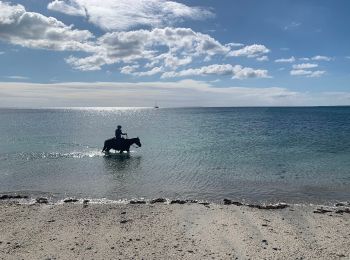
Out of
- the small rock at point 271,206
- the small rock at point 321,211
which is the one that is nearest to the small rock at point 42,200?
the small rock at point 271,206

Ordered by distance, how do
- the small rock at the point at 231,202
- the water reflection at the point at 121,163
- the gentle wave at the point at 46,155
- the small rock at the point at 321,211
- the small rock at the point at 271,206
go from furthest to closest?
the gentle wave at the point at 46,155, the water reflection at the point at 121,163, the small rock at the point at 231,202, the small rock at the point at 271,206, the small rock at the point at 321,211

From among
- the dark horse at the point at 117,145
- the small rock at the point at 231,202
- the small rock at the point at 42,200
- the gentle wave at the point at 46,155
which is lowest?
the small rock at the point at 42,200

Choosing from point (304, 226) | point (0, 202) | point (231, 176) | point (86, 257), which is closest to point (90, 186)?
point (0, 202)

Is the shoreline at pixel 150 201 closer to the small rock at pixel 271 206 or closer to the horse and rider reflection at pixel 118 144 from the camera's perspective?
the small rock at pixel 271 206

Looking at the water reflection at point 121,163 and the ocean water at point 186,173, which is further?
the water reflection at point 121,163

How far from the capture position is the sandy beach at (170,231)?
13.8 m

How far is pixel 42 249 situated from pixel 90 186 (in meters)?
11.4

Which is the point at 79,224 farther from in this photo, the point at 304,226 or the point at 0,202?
the point at 304,226

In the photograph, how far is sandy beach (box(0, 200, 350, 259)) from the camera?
1382 centimetres

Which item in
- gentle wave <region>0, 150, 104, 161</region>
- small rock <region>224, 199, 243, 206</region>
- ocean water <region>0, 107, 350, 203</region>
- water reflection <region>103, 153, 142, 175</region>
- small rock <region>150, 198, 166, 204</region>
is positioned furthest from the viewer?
gentle wave <region>0, 150, 104, 161</region>

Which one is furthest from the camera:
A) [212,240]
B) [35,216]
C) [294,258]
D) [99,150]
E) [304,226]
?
[99,150]

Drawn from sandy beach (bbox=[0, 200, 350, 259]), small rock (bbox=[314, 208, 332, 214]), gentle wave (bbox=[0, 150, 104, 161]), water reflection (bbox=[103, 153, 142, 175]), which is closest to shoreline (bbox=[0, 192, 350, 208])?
sandy beach (bbox=[0, 200, 350, 259])

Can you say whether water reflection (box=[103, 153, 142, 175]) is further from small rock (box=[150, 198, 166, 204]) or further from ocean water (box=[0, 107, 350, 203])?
small rock (box=[150, 198, 166, 204])

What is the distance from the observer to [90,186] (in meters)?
25.4
